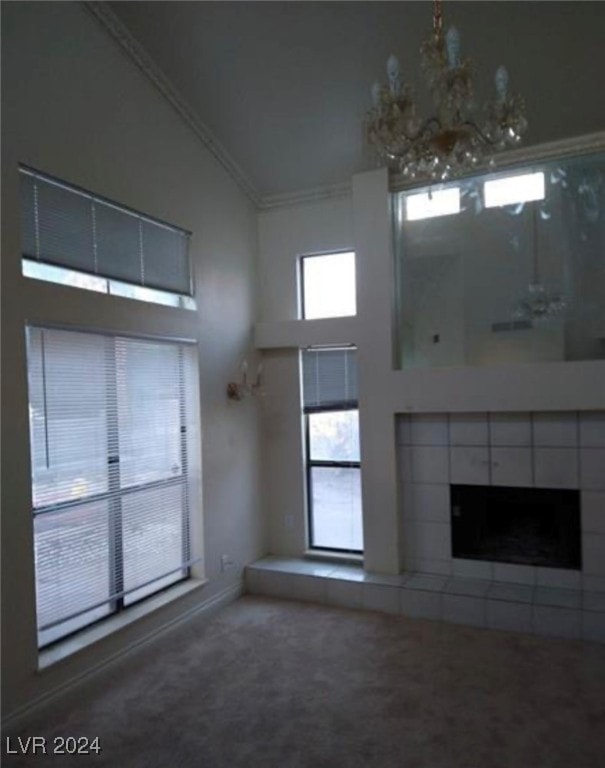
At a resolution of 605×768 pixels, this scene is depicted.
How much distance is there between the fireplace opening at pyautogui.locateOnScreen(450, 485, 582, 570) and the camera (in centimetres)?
374

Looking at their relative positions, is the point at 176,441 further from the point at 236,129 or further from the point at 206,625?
the point at 236,129

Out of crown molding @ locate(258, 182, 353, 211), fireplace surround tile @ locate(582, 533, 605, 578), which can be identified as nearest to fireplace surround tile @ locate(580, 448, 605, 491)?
fireplace surround tile @ locate(582, 533, 605, 578)

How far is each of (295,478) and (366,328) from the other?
145cm

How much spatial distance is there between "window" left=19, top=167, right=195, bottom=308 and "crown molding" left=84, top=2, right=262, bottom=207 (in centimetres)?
81

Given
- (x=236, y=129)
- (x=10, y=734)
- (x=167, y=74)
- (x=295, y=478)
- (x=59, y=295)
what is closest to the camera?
(x=10, y=734)

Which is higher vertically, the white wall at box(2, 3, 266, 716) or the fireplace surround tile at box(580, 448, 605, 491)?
the white wall at box(2, 3, 266, 716)

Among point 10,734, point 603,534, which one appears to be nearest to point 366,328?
point 603,534

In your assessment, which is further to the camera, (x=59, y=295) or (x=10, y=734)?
(x=59, y=295)

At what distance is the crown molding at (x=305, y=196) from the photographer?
441 cm

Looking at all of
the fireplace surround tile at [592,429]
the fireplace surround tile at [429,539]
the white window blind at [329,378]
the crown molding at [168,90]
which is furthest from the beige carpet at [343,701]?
the crown molding at [168,90]

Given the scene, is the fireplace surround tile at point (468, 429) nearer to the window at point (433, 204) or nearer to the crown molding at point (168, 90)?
the window at point (433, 204)

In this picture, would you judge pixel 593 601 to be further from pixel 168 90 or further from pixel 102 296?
pixel 168 90

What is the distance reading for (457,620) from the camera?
3.68m

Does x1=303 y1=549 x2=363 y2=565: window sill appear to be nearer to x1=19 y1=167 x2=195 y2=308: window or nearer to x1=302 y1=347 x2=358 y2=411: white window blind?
x1=302 y1=347 x2=358 y2=411: white window blind
